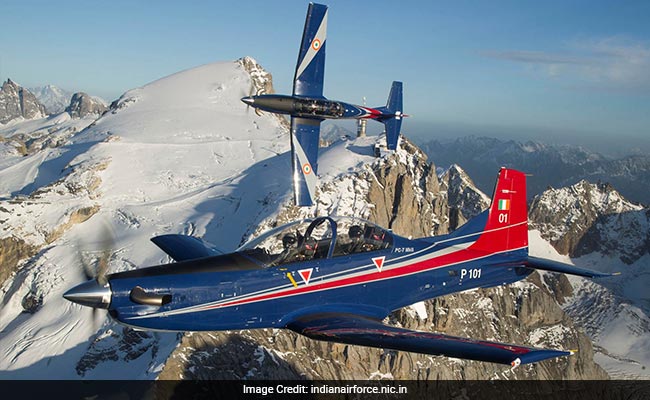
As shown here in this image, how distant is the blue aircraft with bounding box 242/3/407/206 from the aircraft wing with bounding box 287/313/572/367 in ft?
34.3

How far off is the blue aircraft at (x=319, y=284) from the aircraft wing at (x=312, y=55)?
10.9 m

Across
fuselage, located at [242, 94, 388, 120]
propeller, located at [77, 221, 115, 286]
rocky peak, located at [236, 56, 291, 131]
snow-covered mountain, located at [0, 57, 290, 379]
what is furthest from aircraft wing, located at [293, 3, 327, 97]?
rocky peak, located at [236, 56, 291, 131]

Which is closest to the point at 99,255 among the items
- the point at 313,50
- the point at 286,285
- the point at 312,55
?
the point at 286,285

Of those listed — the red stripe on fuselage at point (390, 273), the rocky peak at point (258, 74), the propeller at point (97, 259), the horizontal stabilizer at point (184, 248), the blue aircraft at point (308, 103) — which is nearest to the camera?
the propeller at point (97, 259)

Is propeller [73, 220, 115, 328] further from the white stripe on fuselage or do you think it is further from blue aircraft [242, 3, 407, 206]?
the white stripe on fuselage

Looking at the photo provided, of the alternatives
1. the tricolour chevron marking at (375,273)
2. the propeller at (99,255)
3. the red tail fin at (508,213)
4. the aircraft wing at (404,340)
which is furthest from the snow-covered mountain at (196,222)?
the aircraft wing at (404,340)

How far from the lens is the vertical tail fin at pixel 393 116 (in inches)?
1119

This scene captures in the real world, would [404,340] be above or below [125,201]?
below

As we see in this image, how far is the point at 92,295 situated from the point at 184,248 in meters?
5.42

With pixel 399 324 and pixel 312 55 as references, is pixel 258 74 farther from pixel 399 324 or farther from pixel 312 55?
pixel 312 55

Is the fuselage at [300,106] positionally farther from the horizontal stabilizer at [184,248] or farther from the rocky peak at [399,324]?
the rocky peak at [399,324]

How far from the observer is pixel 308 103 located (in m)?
23.8

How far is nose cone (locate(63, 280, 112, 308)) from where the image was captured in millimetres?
10679

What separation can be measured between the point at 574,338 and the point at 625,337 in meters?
70.6
